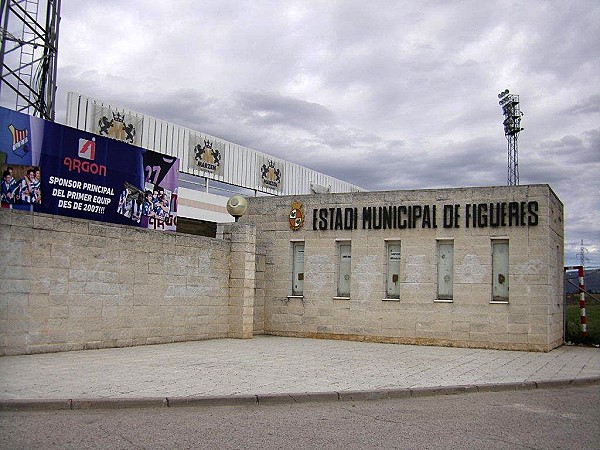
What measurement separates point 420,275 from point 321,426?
11.0 m

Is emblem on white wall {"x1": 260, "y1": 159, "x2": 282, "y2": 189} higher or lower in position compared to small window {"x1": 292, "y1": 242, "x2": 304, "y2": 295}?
higher

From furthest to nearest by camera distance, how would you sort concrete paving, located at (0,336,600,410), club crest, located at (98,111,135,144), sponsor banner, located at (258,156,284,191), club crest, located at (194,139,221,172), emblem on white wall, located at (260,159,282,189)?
emblem on white wall, located at (260,159,282,189) < sponsor banner, located at (258,156,284,191) < club crest, located at (194,139,221,172) < club crest, located at (98,111,135,144) < concrete paving, located at (0,336,600,410)

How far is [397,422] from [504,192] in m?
11.0

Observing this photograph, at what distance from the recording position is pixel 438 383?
405 inches

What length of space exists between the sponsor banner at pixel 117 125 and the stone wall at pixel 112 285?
1318 centimetres

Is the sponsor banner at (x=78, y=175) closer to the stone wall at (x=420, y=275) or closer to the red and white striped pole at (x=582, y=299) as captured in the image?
the stone wall at (x=420, y=275)

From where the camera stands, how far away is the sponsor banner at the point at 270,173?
40000 mm

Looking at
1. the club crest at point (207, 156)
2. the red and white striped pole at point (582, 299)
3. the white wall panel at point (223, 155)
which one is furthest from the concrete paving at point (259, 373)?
the club crest at point (207, 156)

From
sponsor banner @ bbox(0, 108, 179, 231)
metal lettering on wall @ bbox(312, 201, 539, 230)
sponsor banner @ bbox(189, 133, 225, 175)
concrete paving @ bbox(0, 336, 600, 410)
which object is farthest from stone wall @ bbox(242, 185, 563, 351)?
sponsor banner @ bbox(189, 133, 225, 175)

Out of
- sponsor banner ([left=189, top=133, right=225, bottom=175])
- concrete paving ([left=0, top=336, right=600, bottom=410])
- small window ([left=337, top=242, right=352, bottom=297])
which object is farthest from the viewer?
sponsor banner ([left=189, top=133, right=225, bottom=175])

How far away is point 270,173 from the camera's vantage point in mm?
40906

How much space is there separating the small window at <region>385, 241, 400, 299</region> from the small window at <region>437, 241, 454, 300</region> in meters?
1.21

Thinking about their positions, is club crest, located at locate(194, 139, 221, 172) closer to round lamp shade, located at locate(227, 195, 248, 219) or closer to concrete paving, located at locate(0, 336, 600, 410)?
round lamp shade, located at locate(227, 195, 248, 219)

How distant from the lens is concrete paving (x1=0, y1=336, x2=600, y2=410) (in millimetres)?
8445
